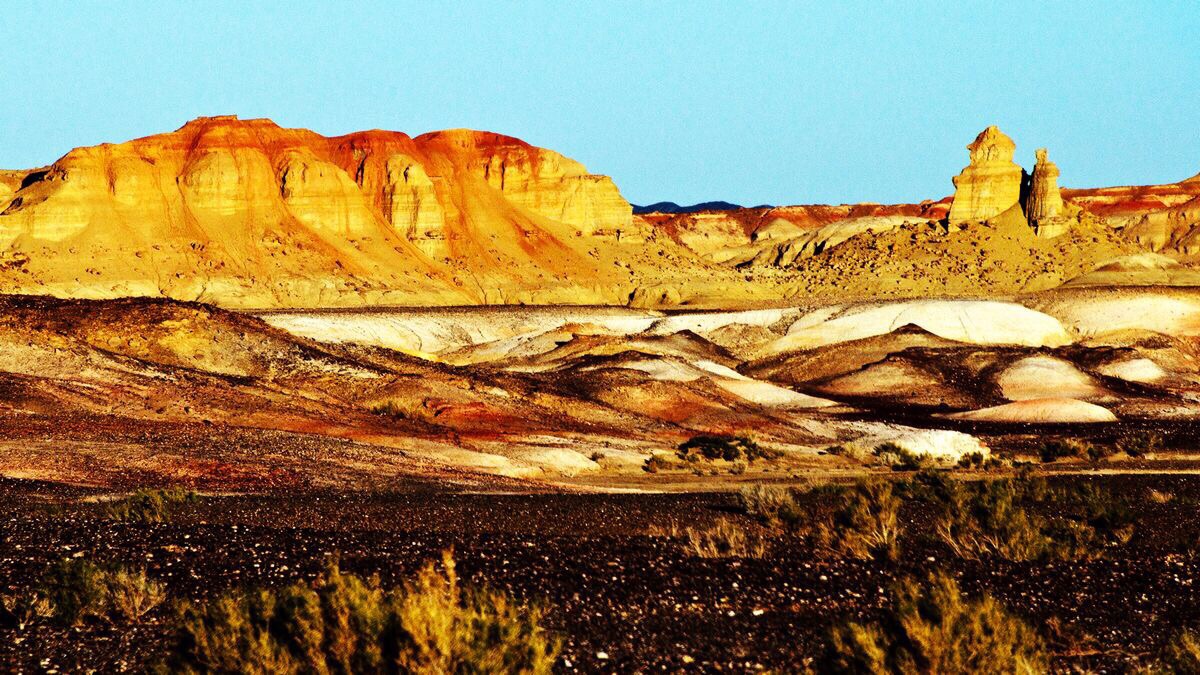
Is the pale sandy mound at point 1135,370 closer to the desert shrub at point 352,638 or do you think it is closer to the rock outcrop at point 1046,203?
the rock outcrop at point 1046,203

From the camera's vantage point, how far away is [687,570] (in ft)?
40.9

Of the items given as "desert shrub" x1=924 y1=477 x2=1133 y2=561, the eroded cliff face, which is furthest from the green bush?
the eroded cliff face

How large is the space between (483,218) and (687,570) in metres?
104

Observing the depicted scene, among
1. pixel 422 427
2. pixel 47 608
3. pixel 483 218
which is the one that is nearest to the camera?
pixel 47 608

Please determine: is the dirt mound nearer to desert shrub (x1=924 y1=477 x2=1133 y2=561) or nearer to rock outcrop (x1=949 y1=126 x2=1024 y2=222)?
rock outcrop (x1=949 y1=126 x2=1024 y2=222)

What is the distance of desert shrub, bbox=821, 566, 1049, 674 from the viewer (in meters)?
8.70

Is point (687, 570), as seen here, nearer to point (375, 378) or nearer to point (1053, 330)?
point (375, 378)

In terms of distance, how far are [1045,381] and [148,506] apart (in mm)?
47575

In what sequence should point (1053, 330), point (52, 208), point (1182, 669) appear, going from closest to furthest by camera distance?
point (1182, 669) → point (1053, 330) → point (52, 208)

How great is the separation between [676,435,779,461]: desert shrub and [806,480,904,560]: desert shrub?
16145 mm

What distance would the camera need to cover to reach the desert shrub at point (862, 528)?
48.4 ft

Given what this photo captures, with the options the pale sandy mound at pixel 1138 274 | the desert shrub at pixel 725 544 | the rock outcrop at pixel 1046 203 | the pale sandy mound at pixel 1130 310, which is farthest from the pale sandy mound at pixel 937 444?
the rock outcrop at pixel 1046 203

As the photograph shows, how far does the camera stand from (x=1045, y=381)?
2340 inches

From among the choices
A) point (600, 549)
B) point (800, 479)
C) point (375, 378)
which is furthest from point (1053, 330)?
point (600, 549)
